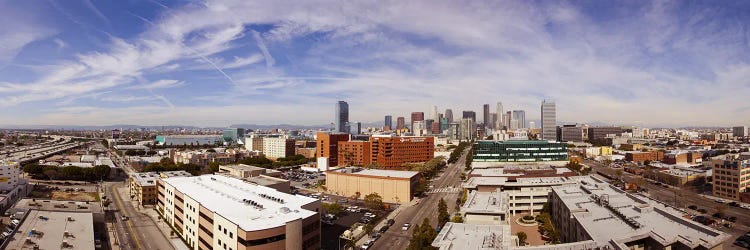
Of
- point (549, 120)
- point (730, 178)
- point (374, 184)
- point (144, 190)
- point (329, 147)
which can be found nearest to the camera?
point (144, 190)

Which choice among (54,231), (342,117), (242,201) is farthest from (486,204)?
(342,117)

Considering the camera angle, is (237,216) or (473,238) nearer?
(473,238)

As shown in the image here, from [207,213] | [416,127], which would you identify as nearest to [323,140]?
[207,213]

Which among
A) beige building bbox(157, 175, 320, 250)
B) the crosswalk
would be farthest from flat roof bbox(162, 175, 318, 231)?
the crosswalk

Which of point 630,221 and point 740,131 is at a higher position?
point 740,131

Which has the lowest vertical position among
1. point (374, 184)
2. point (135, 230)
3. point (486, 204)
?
point (135, 230)

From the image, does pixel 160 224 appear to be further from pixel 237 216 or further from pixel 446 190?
pixel 446 190

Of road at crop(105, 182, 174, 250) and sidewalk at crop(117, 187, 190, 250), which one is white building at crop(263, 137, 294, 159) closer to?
sidewalk at crop(117, 187, 190, 250)
